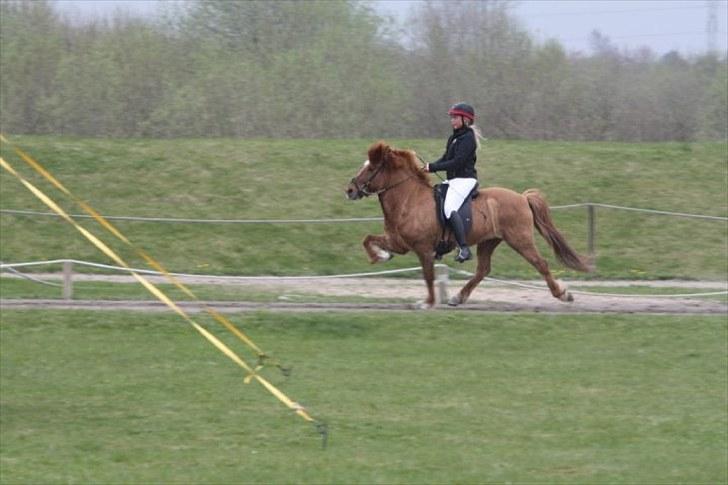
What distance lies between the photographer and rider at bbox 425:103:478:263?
18.5 metres

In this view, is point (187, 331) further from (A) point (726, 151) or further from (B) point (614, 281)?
(A) point (726, 151)

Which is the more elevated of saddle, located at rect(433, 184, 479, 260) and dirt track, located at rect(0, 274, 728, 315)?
saddle, located at rect(433, 184, 479, 260)

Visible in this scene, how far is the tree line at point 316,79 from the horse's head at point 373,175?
18728 millimetres

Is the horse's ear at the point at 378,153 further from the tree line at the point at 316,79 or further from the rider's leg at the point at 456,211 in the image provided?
the tree line at the point at 316,79

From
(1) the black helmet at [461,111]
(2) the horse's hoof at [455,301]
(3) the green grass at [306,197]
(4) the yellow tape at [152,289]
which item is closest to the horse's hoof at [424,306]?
(2) the horse's hoof at [455,301]

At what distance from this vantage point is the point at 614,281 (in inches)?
918

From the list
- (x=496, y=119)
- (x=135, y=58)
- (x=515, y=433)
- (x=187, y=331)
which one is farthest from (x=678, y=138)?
(x=515, y=433)

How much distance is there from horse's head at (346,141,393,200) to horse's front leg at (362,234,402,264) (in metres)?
0.64

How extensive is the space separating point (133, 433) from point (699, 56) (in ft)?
163

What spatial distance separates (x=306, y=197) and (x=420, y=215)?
8.66 m

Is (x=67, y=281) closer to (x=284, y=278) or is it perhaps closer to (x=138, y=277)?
(x=284, y=278)

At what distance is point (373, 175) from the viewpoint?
18.8m

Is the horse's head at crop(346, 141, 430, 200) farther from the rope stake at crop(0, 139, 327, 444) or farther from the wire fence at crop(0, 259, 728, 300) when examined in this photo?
the rope stake at crop(0, 139, 327, 444)

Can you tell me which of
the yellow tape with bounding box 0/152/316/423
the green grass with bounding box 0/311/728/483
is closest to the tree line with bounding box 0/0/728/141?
the green grass with bounding box 0/311/728/483
